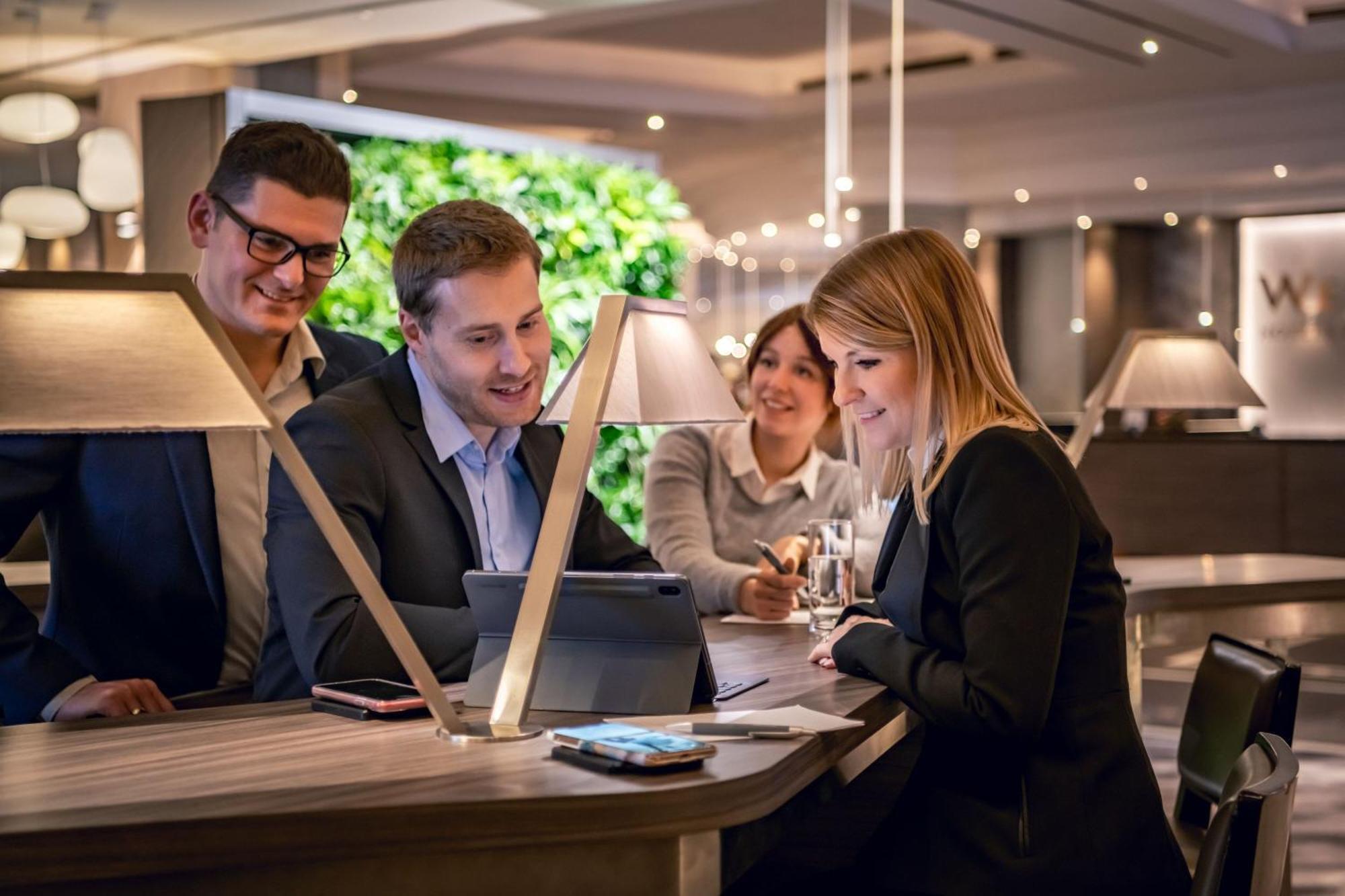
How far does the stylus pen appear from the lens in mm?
1715

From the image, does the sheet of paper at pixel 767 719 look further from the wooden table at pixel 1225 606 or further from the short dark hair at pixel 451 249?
the wooden table at pixel 1225 606

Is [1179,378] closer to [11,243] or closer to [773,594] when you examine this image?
[773,594]

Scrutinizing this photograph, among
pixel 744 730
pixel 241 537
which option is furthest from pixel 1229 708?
pixel 241 537

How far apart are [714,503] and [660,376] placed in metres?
1.79

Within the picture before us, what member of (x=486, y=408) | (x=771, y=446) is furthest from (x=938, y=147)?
(x=486, y=408)

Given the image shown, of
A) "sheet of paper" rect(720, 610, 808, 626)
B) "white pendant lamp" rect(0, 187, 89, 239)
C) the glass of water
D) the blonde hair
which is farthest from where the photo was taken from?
"white pendant lamp" rect(0, 187, 89, 239)

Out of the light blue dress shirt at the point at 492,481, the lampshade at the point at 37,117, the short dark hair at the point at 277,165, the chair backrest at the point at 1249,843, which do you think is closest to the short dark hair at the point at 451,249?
the light blue dress shirt at the point at 492,481

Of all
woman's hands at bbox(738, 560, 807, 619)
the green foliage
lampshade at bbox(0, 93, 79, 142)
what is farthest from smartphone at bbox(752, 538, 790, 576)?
→ lampshade at bbox(0, 93, 79, 142)

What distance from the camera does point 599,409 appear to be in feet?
6.01

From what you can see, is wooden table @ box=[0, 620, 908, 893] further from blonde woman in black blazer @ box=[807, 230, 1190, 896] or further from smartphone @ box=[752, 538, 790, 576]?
smartphone @ box=[752, 538, 790, 576]

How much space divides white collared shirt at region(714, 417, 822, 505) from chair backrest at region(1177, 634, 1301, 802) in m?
1.24

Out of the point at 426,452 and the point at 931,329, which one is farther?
the point at 426,452

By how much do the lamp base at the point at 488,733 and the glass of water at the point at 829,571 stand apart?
1.06 meters

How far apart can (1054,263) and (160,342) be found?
38.6ft
